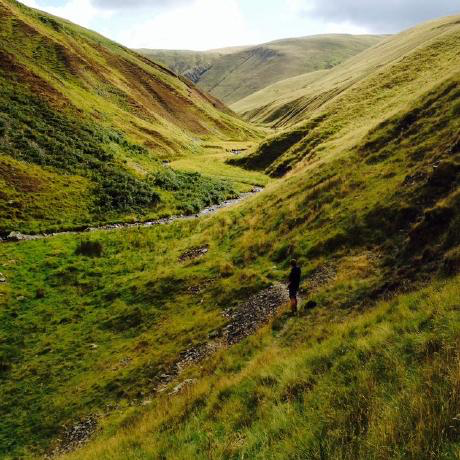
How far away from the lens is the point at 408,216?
21.1 metres

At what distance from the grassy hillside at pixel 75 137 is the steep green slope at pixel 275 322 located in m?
8.85

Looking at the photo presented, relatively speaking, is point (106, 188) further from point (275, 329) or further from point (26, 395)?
point (275, 329)

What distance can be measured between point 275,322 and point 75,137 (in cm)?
5117

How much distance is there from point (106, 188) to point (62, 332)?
95.3ft

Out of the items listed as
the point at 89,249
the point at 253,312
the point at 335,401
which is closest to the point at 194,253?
the point at 89,249

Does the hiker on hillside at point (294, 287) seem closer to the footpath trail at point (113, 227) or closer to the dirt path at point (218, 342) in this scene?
the dirt path at point (218, 342)

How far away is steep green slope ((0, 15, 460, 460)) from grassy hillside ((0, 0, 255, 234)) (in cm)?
885

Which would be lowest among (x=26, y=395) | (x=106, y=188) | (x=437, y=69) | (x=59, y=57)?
(x=26, y=395)

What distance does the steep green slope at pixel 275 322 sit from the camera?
26.2 ft

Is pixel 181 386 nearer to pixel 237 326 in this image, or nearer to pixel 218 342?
pixel 218 342

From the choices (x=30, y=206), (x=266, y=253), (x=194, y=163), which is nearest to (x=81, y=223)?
(x=30, y=206)

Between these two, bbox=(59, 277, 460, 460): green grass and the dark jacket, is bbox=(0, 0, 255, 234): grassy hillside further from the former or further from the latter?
bbox=(59, 277, 460, 460): green grass

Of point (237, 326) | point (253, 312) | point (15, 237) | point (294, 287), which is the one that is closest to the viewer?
point (294, 287)

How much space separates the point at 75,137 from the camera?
58.9m
